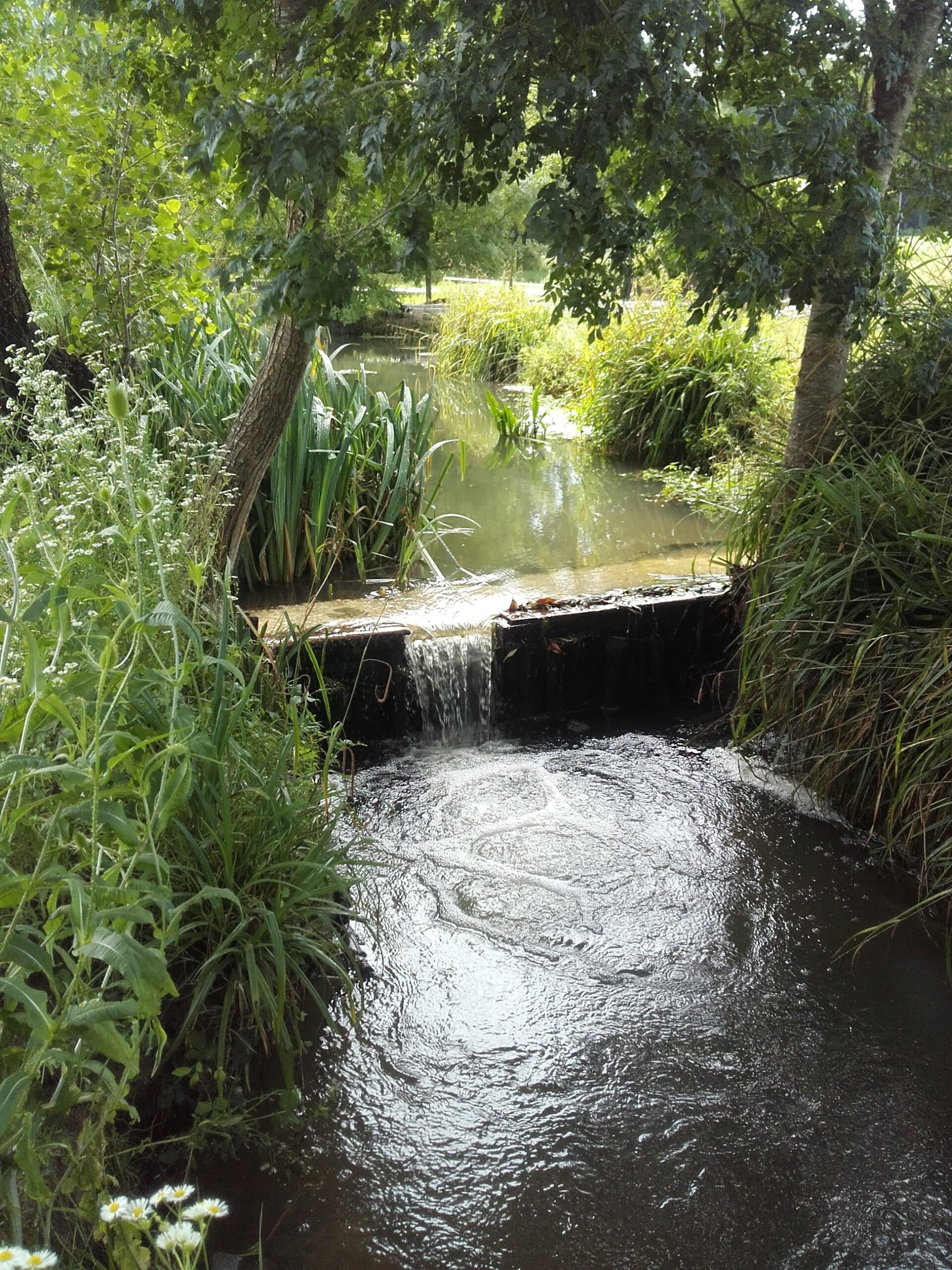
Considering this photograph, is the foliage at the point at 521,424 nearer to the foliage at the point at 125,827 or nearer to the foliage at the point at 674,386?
the foliage at the point at 674,386

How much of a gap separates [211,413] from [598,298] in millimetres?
2986

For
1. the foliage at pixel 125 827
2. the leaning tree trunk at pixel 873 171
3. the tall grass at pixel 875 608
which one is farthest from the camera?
the leaning tree trunk at pixel 873 171

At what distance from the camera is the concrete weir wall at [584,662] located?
4.97m

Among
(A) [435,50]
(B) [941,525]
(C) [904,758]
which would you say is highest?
(A) [435,50]

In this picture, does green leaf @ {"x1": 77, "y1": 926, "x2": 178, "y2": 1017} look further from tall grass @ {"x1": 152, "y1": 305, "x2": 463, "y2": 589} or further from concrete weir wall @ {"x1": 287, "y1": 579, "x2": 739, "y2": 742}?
tall grass @ {"x1": 152, "y1": 305, "x2": 463, "y2": 589}

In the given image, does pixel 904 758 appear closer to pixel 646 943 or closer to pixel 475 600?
pixel 646 943

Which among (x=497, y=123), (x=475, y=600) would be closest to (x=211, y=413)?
(x=475, y=600)

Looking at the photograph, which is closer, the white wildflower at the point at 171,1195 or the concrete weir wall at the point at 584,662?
the white wildflower at the point at 171,1195

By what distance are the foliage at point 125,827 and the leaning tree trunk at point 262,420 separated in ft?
2.43

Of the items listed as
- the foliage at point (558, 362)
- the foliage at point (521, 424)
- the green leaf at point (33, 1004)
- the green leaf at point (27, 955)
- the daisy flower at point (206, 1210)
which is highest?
the foliage at point (558, 362)

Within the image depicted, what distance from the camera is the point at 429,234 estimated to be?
302 centimetres

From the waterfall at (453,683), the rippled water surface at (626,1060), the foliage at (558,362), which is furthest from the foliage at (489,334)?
the rippled water surface at (626,1060)

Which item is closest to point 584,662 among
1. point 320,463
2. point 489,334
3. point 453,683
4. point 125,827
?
point 453,683

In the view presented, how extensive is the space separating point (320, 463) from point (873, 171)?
3303mm
